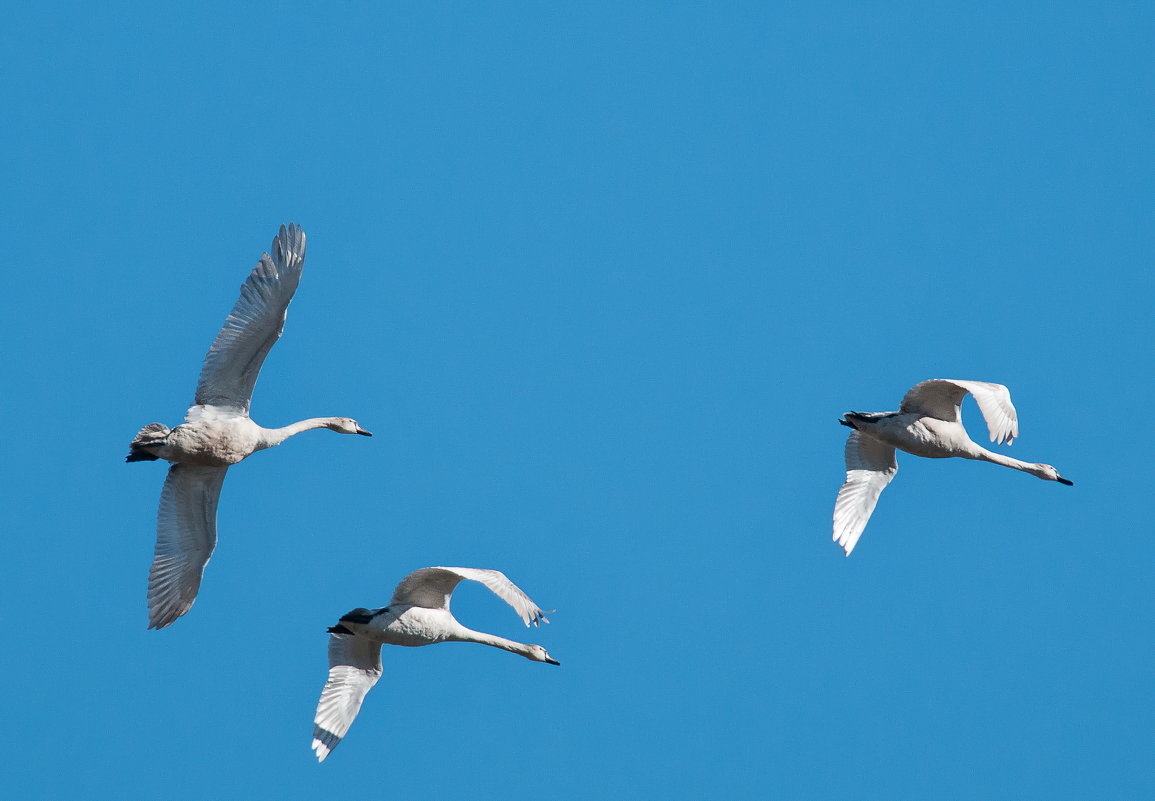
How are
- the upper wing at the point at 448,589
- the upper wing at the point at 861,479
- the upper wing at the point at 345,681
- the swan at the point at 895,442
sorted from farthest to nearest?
the upper wing at the point at 861,479 → the swan at the point at 895,442 → the upper wing at the point at 345,681 → the upper wing at the point at 448,589

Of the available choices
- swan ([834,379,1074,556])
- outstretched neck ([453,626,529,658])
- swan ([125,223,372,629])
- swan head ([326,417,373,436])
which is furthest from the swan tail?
swan ([834,379,1074,556])

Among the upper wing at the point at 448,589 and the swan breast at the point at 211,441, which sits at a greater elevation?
the swan breast at the point at 211,441

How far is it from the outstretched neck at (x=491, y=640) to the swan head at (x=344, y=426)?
356 centimetres

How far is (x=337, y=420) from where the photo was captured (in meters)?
26.4

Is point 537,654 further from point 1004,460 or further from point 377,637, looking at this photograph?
point 1004,460

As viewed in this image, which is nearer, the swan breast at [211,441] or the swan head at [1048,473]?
the swan breast at [211,441]

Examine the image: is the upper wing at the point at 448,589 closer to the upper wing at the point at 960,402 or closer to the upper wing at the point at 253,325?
the upper wing at the point at 253,325

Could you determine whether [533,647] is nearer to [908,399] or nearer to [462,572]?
[462,572]

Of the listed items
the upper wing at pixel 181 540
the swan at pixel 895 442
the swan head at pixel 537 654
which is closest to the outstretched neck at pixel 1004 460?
the swan at pixel 895 442

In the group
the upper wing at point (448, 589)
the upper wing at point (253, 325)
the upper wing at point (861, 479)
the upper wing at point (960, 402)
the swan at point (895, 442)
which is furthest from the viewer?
the upper wing at point (861, 479)

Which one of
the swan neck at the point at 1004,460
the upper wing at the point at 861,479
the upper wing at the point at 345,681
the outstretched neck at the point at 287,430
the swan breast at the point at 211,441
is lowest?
the upper wing at the point at 345,681

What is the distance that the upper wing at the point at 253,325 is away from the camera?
23.8m

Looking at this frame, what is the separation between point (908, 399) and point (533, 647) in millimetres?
6728

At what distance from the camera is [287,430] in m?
25.6
